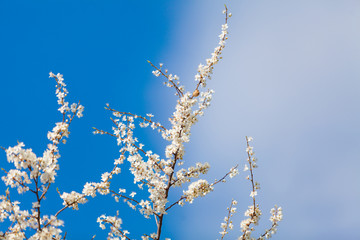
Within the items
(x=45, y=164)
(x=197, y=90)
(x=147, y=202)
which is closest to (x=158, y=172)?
(x=147, y=202)

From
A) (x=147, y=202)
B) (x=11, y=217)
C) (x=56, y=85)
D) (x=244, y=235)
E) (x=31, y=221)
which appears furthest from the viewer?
(x=244, y=235)

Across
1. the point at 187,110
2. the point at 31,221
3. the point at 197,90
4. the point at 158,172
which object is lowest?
the point at 31,221

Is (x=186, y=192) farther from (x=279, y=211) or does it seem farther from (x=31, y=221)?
(x=31, y=221)

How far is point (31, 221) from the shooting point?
5.10 metres

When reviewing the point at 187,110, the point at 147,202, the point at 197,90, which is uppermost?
the point at 197,90

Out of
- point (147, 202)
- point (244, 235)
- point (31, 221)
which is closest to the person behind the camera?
point (31, 221)

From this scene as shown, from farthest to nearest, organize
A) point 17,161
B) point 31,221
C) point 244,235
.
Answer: point 244,235
point 31,221
point 17,161

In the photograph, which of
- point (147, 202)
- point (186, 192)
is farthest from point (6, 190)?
point (186, 192)

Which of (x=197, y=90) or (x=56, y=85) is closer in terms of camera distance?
(x=56, y=85)

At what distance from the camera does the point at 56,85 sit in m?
6.38

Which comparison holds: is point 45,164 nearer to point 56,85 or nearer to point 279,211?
point 56,85

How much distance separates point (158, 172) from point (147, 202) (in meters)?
0.84

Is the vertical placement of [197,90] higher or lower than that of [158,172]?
higher

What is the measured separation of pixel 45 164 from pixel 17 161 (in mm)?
416
